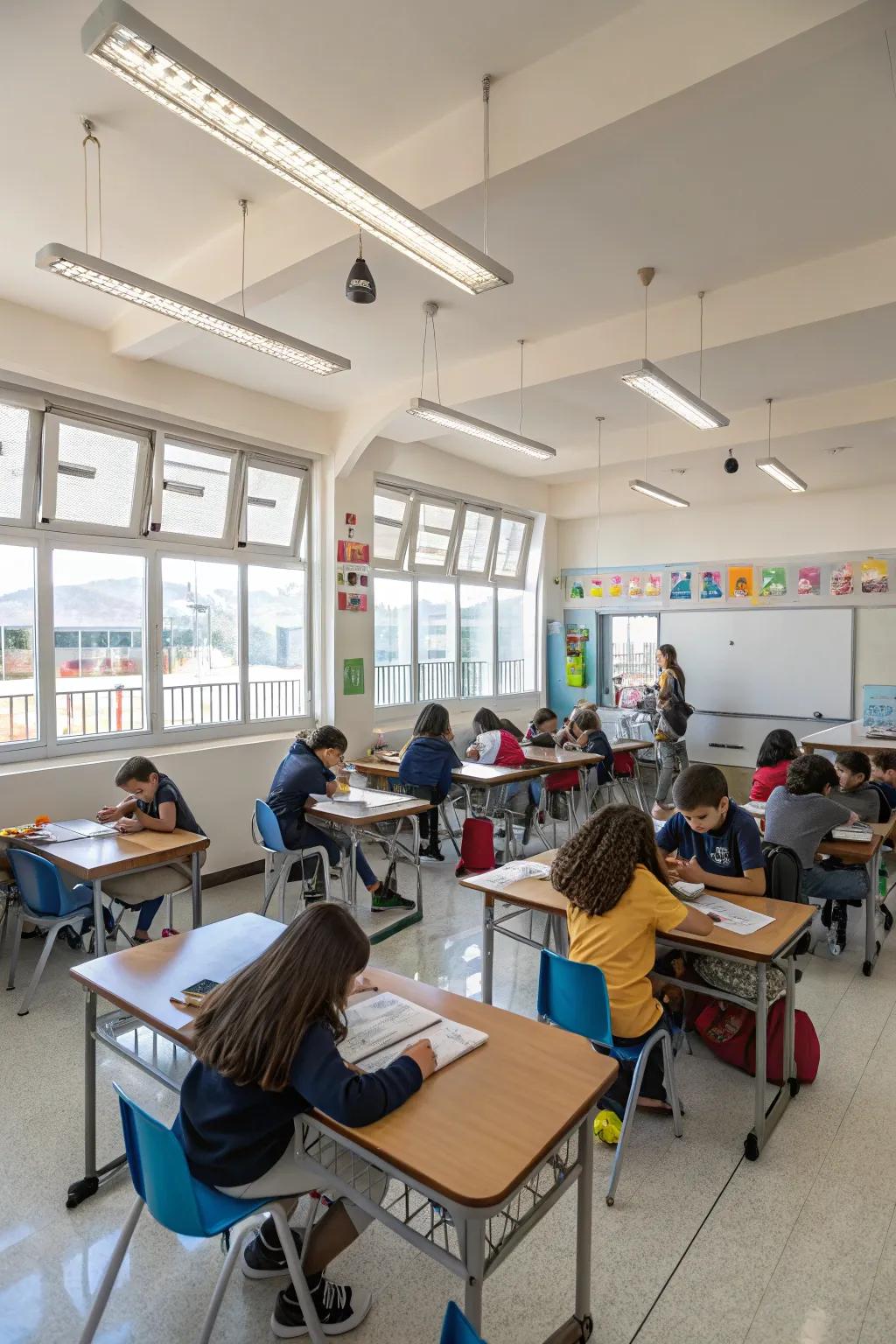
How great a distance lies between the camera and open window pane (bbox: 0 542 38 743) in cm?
452

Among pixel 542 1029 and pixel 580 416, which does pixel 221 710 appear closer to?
pixel 580 416

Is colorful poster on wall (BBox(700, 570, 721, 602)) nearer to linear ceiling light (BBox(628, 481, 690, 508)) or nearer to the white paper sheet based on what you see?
linear ceiling light (BBox(628, 481, 690, 508))

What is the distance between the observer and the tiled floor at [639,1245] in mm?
1840

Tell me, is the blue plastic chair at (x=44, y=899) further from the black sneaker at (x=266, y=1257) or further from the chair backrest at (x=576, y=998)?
the chair backrest at (x=576, y=998)

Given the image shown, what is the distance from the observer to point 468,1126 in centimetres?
146

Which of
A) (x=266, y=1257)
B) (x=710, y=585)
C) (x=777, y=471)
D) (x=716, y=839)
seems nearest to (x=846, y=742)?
(x=777, y=471)

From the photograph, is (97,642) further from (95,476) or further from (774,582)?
(774,582)

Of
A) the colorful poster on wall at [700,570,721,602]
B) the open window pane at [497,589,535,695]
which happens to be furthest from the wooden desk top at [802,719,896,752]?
the open window pane at [497,589,535,695]

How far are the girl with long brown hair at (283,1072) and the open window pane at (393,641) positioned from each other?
5.38 meters

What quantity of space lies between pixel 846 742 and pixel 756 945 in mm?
4061

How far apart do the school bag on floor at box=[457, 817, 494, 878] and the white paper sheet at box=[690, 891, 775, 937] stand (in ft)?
8.67

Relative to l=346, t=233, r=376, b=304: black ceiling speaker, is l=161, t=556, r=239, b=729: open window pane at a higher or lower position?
lower

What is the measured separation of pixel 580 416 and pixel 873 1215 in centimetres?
534

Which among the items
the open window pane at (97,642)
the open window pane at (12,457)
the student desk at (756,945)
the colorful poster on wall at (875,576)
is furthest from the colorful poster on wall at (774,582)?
the open window pane at (12,457)
